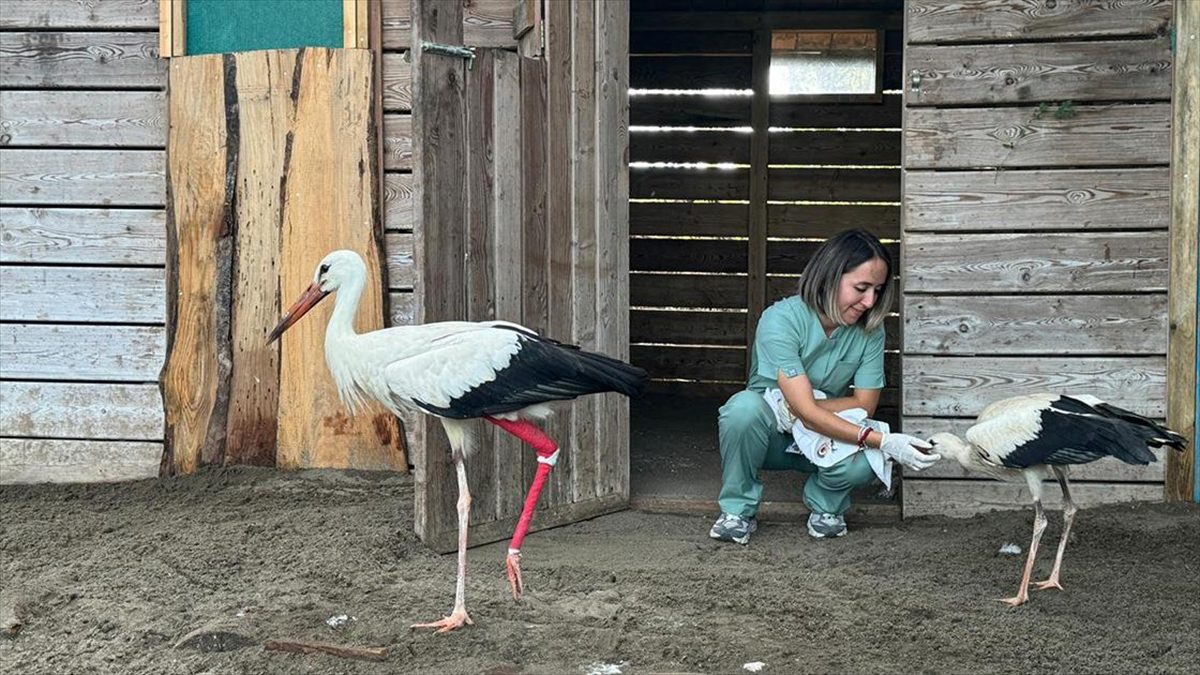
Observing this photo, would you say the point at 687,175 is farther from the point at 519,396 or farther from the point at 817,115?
the point at 519,396

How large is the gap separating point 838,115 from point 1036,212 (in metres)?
3.66

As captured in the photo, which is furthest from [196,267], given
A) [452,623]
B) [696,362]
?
[696,362]

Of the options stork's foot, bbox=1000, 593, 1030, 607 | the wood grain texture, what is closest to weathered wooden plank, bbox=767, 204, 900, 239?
the wood grain texture

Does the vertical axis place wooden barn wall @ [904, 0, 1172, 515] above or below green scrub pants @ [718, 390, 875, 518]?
above

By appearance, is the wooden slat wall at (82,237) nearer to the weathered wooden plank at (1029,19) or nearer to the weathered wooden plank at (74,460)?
the weathered wooden plank at (74,460)

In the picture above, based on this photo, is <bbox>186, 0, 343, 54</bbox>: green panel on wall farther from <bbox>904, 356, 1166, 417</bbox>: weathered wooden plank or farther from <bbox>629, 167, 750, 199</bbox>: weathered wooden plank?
<bbox>629, 167, 750, 199</bbox>: weathered wooden plank

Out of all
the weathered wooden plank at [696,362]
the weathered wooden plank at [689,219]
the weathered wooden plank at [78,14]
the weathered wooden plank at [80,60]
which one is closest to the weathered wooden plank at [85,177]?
the weathered wooden plank at [80,60]

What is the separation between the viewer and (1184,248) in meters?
5.67

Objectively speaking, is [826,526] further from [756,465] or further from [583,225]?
[583,225]

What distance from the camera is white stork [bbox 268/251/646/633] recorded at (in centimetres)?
457

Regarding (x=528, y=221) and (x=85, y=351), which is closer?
(x=528, y=221)

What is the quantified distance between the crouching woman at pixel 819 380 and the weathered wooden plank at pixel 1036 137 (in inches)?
25.9

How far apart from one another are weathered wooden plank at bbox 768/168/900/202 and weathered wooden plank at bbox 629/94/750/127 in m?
0.47

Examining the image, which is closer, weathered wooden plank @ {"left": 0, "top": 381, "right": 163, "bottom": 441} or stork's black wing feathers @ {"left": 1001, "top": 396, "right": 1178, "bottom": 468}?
stork's black wing feathers @ {"left": 1001, "top": 396, "right": 1178, "bottom": 468}
